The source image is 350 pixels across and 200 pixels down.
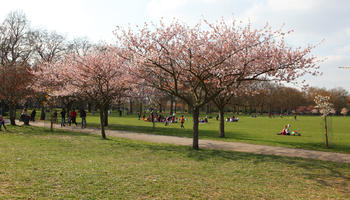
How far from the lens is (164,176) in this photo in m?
7.44

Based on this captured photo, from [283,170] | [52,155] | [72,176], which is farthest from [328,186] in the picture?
[52,155]

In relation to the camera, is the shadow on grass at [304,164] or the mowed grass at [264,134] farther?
the mowed grass at [264,134]

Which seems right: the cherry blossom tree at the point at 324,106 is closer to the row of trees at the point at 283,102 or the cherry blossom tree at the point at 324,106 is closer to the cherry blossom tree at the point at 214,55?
the cherry blossom tree at the point at 214,55

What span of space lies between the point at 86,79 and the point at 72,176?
12.3 m

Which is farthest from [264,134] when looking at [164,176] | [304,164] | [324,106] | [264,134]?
[164,176]

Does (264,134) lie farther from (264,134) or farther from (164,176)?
(164,176)

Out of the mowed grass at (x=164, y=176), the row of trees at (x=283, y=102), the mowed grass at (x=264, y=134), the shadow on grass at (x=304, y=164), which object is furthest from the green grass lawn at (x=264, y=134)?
the row of trees at (x=283, y=102)

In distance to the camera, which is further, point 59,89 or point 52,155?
point 59,89

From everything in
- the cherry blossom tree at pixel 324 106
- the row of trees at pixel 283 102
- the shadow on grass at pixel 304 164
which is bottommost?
the shadow on grass at pixel 304 164

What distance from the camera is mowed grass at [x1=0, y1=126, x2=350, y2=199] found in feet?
19.1

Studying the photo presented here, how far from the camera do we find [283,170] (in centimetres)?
870

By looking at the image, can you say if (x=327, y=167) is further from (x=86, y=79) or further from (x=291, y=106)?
(x=291, y=106)

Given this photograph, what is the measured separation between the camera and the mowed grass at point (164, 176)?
230 inches

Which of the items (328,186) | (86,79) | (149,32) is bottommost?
(328,186)
